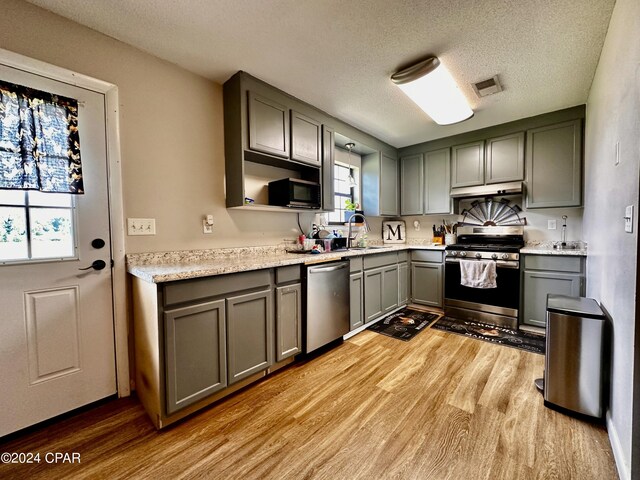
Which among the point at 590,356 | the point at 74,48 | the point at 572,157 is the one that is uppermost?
the point at 74,48

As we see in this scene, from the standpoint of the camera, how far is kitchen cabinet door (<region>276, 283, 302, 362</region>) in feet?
6.81

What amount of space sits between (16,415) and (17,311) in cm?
58

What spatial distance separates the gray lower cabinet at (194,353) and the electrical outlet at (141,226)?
0.76m

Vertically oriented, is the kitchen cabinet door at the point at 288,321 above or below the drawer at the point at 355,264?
below

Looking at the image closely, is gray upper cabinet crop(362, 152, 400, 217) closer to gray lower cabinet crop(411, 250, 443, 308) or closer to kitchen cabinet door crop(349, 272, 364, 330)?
gray lower cabinet crop(411, 250, 443, 308)

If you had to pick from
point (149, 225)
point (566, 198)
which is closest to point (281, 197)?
point (149, 225)

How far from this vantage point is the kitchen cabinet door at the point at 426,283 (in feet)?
11.6

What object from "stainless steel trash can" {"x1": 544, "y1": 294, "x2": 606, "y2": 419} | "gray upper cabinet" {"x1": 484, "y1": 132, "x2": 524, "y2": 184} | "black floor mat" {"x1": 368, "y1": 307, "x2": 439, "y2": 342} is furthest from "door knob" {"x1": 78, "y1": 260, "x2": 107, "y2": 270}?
"gray upper cabinet" {"x1": 484, "y1": 132, "x2": 524, "y2": 184}

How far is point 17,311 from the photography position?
1485mm

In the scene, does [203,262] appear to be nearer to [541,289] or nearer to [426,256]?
[426,256]

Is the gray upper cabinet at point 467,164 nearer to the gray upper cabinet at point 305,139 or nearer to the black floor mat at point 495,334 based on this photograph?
the black floor mat at point 495,334

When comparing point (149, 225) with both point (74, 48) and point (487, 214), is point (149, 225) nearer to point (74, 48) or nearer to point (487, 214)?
point (74, 48)

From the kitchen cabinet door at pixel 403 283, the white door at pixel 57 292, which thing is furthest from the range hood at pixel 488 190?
the white door at pixel 57 292

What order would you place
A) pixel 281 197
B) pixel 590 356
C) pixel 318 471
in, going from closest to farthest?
pixel 318 471, pixel 590 356, pixel 281 197
